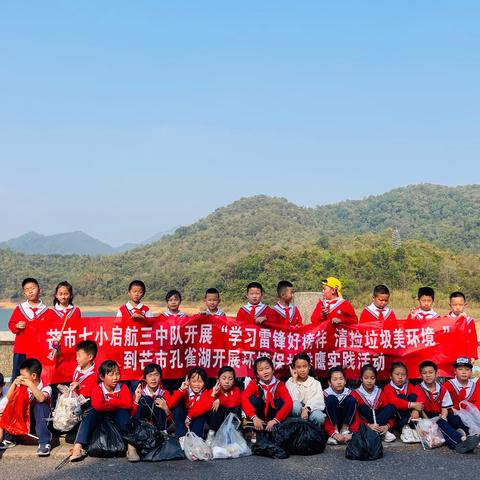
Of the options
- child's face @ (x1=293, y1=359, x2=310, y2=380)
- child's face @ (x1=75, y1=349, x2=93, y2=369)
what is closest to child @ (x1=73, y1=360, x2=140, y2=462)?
child's face @ (x1=75, y1=349, x2=93, y2=369)

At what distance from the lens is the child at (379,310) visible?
6988 millimetres

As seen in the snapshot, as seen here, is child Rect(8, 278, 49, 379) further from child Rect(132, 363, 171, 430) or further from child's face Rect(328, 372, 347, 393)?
child's face Rect(328, 372, 347, 393)

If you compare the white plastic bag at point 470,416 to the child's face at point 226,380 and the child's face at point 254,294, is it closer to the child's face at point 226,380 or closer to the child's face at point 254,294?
the child's face at point 226,380

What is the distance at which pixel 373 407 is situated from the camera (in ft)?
19.6

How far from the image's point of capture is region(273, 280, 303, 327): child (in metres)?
6.98

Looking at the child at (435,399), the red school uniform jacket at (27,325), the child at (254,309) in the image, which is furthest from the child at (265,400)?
the red school uniform jacket at (27,325)

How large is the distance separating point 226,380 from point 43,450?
5.77 feet

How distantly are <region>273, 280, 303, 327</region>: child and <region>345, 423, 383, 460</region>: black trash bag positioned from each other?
1.81 m

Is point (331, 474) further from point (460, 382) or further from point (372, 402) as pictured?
point (460, 382)

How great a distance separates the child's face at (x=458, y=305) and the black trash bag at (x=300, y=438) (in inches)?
98.6

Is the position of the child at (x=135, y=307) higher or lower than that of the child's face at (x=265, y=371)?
higher

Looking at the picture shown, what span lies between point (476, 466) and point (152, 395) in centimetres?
294

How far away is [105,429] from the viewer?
549cm

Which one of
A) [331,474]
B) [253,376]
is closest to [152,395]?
[253,376]
